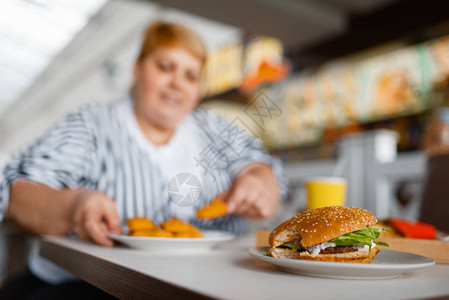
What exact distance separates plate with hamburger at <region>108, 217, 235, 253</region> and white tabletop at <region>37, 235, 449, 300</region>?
2 cm

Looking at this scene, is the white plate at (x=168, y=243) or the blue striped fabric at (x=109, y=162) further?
the blue striped fabric at (x=109, y=162)

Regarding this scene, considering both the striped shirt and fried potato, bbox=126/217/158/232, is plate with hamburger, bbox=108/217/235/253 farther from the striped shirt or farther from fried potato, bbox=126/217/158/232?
the striped shirt

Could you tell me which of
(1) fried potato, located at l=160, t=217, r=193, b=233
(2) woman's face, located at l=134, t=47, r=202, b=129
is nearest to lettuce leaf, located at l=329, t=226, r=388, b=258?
(1) fried potato, located at l=160, t=217, r=193, b=233

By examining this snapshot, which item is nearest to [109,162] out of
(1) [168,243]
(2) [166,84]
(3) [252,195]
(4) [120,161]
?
(4) [120,161]

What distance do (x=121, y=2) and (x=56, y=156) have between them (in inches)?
255

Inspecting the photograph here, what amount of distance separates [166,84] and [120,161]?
40cm

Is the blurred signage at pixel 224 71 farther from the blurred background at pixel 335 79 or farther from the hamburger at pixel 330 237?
the hamburger at pixel 330 237

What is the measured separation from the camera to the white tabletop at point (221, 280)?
16.0 inches

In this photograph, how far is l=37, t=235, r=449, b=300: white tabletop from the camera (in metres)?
0.41

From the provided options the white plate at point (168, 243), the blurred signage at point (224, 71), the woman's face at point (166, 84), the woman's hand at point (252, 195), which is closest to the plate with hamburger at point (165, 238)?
the white plate at point (168, 243)

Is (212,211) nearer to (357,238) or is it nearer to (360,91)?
(357,238)

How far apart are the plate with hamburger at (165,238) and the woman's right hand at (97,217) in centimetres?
4

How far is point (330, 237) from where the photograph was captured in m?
0.52

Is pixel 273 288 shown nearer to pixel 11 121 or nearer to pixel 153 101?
pixel 153 101
